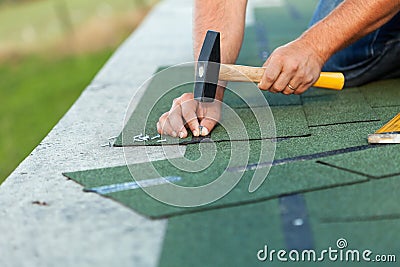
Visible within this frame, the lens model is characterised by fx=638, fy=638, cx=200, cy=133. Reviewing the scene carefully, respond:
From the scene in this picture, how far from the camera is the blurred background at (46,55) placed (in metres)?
5.73

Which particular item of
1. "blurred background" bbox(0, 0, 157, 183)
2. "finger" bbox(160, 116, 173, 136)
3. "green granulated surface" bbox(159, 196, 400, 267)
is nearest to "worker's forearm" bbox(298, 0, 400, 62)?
"finger" bbox(160, 116, 173, 136)

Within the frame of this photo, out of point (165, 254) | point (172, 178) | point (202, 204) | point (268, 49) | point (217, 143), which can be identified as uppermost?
point (268, 49)

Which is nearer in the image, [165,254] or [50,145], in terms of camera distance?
[165,254]

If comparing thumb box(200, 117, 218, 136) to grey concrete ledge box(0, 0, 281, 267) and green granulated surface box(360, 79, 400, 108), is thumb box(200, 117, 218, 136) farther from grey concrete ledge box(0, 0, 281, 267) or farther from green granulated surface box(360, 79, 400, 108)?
green granulated surface box(360, 79, 400, 108)

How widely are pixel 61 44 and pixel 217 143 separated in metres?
6.28

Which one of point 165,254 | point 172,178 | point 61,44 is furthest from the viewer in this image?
point 61,44

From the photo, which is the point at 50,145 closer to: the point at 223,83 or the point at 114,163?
the point at 114,163

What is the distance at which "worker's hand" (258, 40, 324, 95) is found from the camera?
2.32m

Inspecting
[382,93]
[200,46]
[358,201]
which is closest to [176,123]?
[200,46]

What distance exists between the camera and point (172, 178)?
2047 millimetres

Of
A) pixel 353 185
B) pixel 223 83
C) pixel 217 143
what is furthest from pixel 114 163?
pixel 353 185

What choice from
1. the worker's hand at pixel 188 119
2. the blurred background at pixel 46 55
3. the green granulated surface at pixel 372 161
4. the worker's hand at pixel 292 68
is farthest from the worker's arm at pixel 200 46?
the blurred background at pixel 46 55

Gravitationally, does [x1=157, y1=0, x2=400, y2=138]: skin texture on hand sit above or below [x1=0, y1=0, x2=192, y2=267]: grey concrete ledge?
above

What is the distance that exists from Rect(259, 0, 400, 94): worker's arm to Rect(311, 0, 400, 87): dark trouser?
0.43 m
